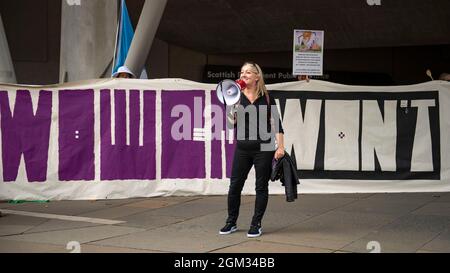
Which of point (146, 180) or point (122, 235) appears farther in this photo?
point (146, 180)

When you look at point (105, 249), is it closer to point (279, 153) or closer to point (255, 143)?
point (255, 143)

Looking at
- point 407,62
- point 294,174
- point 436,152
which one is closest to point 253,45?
point 407,62

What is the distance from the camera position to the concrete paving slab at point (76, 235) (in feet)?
20.5

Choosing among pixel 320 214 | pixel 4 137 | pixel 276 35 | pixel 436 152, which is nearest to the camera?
pixel 320 214

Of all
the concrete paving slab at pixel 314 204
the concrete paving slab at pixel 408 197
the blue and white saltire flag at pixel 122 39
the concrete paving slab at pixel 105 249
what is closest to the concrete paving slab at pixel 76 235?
the concrete paving slab at pixel 105 249

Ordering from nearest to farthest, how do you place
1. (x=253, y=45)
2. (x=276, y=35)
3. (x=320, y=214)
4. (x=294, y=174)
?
(x=294, y=174) → (x=320, y=214) → (x=276, y=35) → (x=253, y=45)

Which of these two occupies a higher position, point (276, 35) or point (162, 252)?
point (276, 35)

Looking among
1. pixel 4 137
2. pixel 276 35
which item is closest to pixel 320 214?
pixel 4 137

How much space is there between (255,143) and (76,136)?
153 inches

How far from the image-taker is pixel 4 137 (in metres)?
8.94

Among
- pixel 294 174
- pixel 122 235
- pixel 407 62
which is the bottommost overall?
pixel 122 235

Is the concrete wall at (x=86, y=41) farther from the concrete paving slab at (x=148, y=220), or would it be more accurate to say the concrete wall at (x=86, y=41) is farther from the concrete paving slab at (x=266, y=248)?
the concrete paving slab at (x=266, y=248)

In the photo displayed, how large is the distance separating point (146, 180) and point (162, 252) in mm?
3688

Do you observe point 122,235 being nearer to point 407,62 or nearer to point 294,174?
point 294,174
